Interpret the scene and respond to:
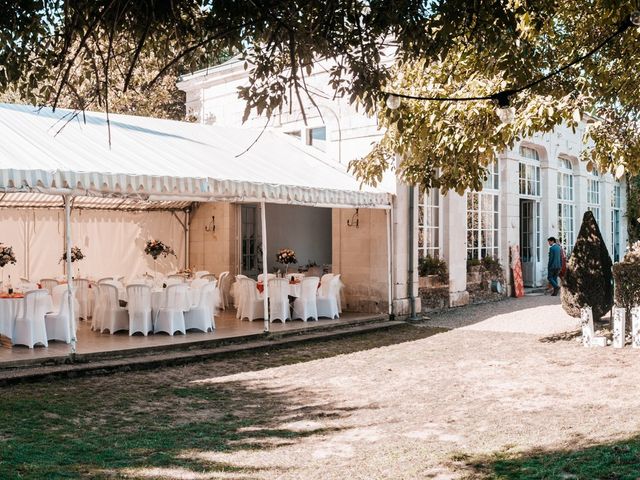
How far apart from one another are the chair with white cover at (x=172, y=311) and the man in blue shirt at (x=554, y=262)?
9.92m

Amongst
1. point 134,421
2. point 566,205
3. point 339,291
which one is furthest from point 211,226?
point 566,205

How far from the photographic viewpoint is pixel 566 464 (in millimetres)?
4500

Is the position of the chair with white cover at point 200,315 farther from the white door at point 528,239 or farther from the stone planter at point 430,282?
the white door at point 528,239

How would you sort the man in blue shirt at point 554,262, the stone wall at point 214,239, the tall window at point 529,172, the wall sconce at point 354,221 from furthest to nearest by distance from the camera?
the tall window at point 529,172 → the man in blue shirt at point 554,262 → the stone wall at point 214,239 → the wall sconce at point 354,221

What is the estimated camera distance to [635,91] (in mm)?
7250

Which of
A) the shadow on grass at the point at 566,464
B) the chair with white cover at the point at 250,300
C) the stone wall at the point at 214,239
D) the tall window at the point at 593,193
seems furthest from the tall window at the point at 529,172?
the shadow on grass at the point at 566,464

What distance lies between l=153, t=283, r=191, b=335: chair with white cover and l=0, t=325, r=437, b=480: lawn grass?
1.81 meters

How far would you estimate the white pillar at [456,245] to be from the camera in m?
14.7

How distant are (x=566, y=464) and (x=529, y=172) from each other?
49.7 feet

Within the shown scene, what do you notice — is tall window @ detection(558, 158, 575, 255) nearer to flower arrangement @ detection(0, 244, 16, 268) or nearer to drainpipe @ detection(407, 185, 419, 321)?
drainpipe @ detection(407, 185, 419, 321)

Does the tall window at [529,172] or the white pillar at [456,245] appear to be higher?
the tall window at [529,172]

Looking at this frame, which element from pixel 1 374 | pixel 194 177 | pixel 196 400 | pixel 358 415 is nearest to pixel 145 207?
pixel 194 177

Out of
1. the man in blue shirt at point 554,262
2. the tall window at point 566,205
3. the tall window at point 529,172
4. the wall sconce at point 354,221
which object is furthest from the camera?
the tall window at point 566,205

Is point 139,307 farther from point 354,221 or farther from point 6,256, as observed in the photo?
point 354,221
